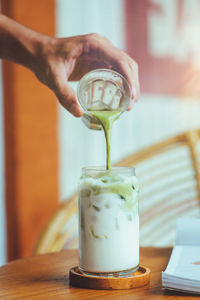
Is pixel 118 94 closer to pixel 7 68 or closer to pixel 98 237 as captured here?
pixel 98 237

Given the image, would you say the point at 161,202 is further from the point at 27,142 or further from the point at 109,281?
the point at 109,281

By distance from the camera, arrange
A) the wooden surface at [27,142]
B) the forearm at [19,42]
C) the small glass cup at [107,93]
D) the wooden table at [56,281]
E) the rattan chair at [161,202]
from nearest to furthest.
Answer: the wooden table at [56,281] → the small glass cup at [107,93] → the forearm at [19,42] → the rattan chair at [161,202] → the wooden surface at [27,142]

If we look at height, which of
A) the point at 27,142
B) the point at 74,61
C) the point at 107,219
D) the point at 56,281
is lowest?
the point at 56,281

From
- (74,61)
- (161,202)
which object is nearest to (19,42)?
(74,61)

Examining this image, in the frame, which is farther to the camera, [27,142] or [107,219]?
[27,142]

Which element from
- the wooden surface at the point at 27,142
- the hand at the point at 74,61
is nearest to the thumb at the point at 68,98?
the hand at the point at 74,61

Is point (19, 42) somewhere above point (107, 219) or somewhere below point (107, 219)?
above

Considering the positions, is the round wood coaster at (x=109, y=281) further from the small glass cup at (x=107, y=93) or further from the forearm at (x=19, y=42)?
the forearm at (x=19, y=42)
